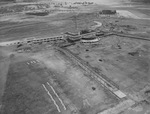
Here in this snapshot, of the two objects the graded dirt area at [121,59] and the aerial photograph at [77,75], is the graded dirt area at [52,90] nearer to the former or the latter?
the aerial photograph at [77,75]

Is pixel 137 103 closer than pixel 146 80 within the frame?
Yes

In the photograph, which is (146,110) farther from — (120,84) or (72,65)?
(72,65)

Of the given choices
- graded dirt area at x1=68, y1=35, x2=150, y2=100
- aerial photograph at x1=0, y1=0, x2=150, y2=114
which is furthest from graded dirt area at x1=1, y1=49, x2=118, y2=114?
graded dirt area at x1=68, y1=35, x2=150, y2=100

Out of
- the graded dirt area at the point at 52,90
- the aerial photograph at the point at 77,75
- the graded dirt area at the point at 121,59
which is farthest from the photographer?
the graded dirt area at the point at 121,59

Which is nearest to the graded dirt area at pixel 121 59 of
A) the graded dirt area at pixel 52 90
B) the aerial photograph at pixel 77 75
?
the aerial photograph at pixel 77 75

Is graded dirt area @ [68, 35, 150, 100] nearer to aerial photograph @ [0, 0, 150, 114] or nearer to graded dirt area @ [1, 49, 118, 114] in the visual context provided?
aerial photograph @ [0, 0, 150, 114]

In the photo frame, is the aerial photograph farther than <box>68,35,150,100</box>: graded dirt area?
No

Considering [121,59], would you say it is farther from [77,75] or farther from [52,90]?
[52,90]

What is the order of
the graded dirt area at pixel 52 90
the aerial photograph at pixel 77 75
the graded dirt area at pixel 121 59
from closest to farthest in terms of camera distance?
the graded dirt area at pixel 52 90, the aerial photograph at pixel 77 75, the graded dirt area at pixel 121 59

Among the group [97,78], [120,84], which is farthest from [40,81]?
[120,84]

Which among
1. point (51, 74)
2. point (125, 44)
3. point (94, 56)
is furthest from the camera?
point (125, 44)

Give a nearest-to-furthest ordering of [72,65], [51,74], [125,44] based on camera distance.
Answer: [51,74], [72,65], [125,44]
